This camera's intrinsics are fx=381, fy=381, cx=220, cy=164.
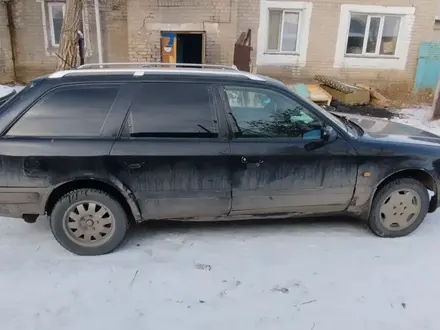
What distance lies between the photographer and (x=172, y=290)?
2.92 metres

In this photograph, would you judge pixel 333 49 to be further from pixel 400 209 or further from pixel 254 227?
pixel 254 227

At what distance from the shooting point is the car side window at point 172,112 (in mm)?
3209

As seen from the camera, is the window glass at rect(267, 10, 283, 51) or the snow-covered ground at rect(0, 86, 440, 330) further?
the window glass at rect(267, 10, 283, 51)

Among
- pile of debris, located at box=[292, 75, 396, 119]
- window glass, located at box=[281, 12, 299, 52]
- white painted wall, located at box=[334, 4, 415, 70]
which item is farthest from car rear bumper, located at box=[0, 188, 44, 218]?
white painted wall, located at box=[334, 4, 415, 70]

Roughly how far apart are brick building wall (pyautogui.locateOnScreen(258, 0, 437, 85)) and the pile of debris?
0.58 m

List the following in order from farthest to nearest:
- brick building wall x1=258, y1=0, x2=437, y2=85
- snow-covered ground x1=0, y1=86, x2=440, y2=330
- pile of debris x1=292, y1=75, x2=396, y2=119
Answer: brick building wall x1=258, y1=0, x2=437, y2=85
pile of debris x1=292, y1=75, x2=396, y2=119
snow-covered ground x1=0, y1=86, x2=440, y2=330

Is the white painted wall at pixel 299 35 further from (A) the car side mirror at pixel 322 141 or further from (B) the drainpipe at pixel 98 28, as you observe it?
(A) the car side mirror at pixel 322 141

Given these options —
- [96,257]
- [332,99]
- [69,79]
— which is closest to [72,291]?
[96,257]

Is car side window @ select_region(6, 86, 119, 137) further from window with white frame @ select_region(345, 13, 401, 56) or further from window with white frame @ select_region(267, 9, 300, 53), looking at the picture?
window with white frame @ select_region(345, 13, 401, 56)

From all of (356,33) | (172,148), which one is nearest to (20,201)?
(172,148)

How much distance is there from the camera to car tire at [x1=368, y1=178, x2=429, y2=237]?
11.8 feet

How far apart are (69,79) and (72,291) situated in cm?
171

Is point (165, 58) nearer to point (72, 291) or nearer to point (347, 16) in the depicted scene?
point (347, 16)

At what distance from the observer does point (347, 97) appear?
1016 cm
